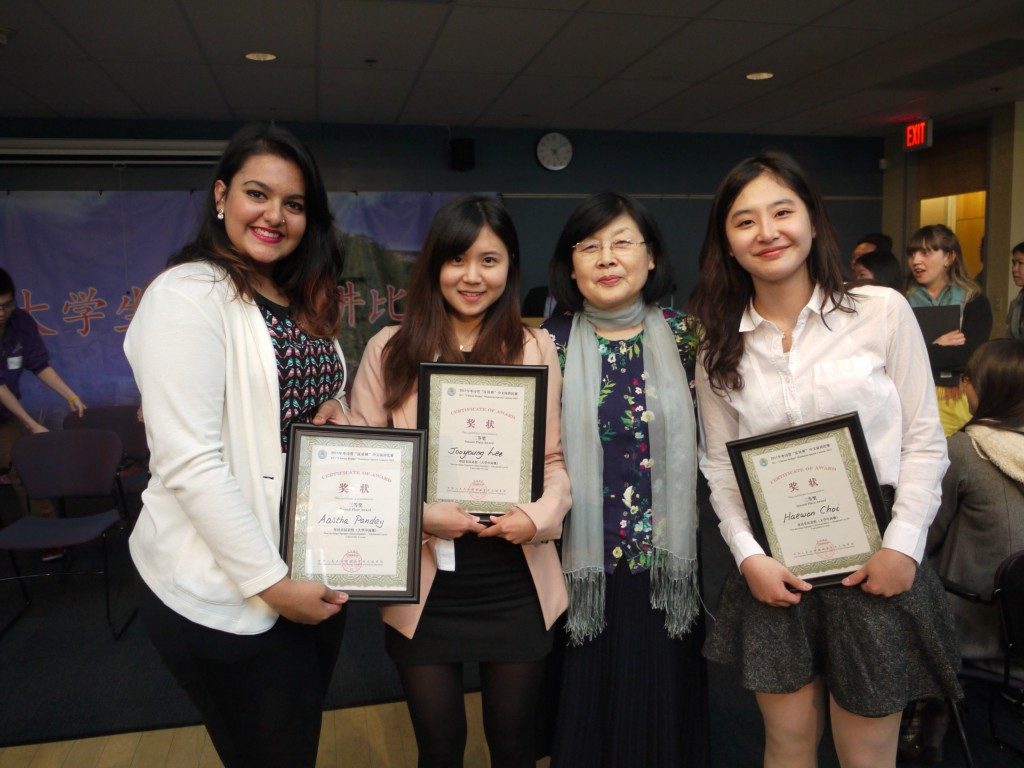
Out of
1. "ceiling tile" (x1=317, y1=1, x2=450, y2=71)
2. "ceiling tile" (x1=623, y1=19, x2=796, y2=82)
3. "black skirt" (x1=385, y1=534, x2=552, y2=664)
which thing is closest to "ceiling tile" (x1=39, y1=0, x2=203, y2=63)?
"ceiling tile" (x1=317, y1=1, x2=450, y2=71)

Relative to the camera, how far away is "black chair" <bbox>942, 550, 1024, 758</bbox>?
2.14 m

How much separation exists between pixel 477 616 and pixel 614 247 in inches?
35.6

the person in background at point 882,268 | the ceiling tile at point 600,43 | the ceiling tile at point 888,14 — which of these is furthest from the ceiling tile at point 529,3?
the person in background at point 882,268

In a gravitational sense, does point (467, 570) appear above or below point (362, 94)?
below

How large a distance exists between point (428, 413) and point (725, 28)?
4.31m

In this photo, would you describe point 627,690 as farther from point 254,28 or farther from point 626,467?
point 254,28

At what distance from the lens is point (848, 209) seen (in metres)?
9.03

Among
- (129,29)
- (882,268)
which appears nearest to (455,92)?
(129,29)

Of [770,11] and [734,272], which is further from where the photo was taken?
[770,11]

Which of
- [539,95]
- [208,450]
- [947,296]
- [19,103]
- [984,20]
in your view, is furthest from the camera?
[539,95]

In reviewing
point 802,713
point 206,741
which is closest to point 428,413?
point 802,713

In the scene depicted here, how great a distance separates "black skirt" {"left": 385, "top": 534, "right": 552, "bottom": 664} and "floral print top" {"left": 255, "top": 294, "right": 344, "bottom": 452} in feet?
1.51

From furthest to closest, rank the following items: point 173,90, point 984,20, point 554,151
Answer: point 554,151, point 173,90, point 984,20

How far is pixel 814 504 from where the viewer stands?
1563 mm
